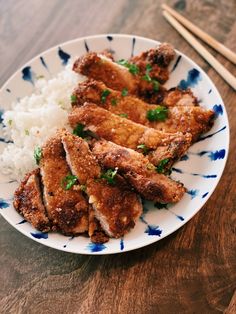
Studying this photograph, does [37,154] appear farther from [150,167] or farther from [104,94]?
[150,167]

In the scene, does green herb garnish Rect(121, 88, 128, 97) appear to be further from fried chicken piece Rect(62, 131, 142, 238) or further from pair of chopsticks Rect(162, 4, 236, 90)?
pair of chopsticks Rect(162, 4, 236, 90)

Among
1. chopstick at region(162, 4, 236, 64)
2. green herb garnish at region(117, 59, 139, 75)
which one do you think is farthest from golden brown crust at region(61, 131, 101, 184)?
chopstick at region(162, 4, 236, 64)

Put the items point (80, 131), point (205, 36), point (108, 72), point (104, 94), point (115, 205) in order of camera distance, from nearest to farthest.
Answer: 1. point (115, 205)
2. point (80, 131)
3. point (104, 94)
4. point (108, 72)
5. point (205, 36)

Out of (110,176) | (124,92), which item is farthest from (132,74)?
(110,176)

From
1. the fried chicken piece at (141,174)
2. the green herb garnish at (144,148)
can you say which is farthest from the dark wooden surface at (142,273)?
the green herb garnish at (144,148)

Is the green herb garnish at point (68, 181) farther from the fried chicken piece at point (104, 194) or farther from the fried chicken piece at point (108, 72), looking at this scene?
the fried chicken piece at point (108, 72)

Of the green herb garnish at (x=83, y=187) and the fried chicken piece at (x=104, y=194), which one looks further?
the green herb garnish at (x=83, y=187)
